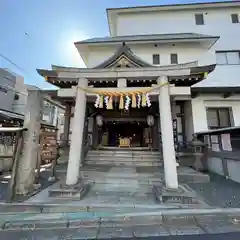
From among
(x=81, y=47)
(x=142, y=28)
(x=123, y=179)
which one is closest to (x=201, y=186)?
(x=123, y=179)

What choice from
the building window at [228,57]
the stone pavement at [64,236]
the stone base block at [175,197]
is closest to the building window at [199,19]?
the building window at [228,57]

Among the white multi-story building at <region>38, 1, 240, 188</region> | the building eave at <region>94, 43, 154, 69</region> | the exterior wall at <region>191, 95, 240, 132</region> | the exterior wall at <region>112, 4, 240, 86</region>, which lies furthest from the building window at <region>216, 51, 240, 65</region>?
the building eave at <region>94, 43, 154, 69</region>

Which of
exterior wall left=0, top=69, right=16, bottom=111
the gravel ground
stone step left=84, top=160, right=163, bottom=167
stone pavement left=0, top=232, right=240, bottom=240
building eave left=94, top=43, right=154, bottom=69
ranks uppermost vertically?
exterior wall left=0, top=69, right=16, bottom=111

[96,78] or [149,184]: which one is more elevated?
[96,78]

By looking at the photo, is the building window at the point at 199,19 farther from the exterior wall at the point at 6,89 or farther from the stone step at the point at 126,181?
the exterior wall at the point at 6,89

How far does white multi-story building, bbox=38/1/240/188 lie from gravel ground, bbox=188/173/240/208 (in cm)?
356

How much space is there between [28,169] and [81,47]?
10.9 meters

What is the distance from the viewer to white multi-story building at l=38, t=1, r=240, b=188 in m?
6.30

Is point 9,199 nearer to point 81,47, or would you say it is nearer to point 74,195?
point 74,195

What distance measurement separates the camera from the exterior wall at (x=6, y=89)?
17297 millimetres

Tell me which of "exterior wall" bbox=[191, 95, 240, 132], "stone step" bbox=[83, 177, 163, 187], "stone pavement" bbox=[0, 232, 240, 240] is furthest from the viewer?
"exterior wall" bbox=[191, 95, 240, 132]

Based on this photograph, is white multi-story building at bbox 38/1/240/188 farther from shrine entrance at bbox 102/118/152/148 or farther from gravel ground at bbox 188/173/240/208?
gravel ground at bbox 188/173/240/208

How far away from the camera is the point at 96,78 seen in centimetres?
646

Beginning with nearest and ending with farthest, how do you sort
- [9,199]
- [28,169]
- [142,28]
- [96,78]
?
[9,199] < [28,169] < [96,78] < [142,28]
